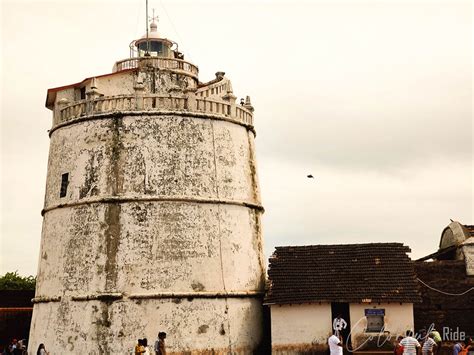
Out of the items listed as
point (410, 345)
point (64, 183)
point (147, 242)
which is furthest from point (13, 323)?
point (410, 345)

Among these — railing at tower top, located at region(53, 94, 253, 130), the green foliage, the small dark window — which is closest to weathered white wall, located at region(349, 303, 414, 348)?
railing at tower top, located at region(53, 94, 253, 130)

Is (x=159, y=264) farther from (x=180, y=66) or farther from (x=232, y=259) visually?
(x=180, y=66)

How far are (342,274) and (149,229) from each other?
18.9 ft

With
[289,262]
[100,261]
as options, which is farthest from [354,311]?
[100,261]

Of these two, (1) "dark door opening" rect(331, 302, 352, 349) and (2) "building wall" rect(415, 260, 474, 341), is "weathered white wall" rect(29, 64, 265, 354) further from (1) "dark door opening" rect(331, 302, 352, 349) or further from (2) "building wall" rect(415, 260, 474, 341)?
(2) "building wall" rect(415, 260, 474, 341)

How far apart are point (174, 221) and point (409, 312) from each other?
7032 millimetres

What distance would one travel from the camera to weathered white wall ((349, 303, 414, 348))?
2034 centimetres

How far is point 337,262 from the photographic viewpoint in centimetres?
2180

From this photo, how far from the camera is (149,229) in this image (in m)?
20.3

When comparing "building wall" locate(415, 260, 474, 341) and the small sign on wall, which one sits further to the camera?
"building wall" locate(415, 260, 474, 341)

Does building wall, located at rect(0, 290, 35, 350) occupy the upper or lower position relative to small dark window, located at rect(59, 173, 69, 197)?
lower

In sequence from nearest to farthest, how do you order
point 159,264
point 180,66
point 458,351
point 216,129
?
1. point 458,351
2. point 159,264
3. point 216,129
4. point 180,66

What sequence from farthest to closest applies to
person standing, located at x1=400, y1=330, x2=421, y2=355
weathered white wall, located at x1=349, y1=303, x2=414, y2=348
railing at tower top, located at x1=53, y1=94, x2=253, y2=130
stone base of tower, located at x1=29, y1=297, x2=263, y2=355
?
1. railing at tower top, located at x1=53, y1=94, x2=253, y2=130
2. weathered white wall, located at x1=349, y1=303, x2=414, y2=348
3. stone base of tower, located at x1=29, y1=297, x2=263, y2=355
4. person standing, located at x1=400, y1=330, x2=421, y2=355

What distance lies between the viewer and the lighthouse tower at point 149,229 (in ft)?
65.7
